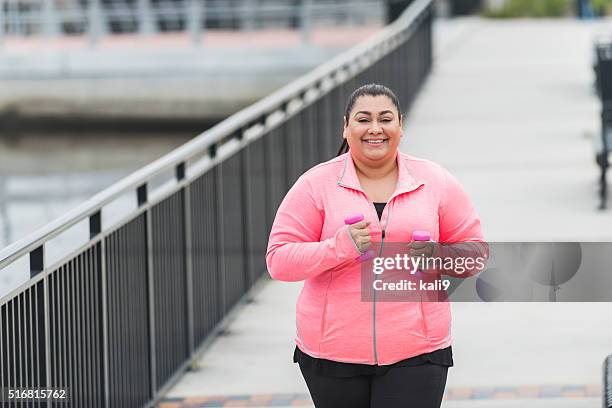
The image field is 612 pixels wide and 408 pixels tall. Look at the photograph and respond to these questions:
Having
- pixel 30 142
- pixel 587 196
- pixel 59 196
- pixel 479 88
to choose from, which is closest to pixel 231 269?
pixel 587 196

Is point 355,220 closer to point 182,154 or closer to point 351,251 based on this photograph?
point 351,251

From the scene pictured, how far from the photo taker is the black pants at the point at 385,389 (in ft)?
12.9

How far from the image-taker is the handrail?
4719mm

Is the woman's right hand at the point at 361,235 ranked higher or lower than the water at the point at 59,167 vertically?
higher

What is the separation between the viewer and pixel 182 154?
22.4ft

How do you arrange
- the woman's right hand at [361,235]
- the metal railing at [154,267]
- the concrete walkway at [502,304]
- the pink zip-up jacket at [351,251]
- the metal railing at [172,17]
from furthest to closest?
the metal railing at [172,17], the concrete walkway at [502,304], the metal railing at [154,267], the pink zip-up jacket at [351,251], the woman's right hand at [361,235]

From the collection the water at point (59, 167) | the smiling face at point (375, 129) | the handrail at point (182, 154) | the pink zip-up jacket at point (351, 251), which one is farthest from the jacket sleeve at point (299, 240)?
the water at point (59, 167)

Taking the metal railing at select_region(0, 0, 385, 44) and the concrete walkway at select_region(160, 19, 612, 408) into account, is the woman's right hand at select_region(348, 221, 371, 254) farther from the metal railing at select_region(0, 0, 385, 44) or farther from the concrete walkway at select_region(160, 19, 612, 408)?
the metal railing at select_region(0, 0, 385, 44)

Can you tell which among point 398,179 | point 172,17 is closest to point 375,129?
point 398,179

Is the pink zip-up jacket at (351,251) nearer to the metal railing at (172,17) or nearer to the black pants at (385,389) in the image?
the black pants at (385,389)

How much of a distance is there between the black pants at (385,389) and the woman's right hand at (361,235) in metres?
0.37

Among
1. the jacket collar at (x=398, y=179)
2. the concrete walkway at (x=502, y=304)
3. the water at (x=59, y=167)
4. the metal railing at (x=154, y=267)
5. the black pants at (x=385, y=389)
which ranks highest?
the jacket collar at (x=398, y=179)

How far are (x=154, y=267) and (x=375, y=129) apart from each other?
2.76 m

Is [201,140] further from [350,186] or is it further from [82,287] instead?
[350,186]
